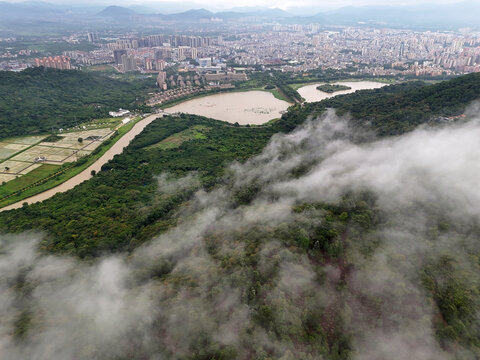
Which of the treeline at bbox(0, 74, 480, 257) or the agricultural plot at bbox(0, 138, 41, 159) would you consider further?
the agricultural plot at bbox(0, 138, 41, 159)

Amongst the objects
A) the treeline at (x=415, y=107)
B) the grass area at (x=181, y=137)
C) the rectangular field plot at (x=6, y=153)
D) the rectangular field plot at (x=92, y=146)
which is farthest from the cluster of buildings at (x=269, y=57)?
the treeline at (x=415, y=107)

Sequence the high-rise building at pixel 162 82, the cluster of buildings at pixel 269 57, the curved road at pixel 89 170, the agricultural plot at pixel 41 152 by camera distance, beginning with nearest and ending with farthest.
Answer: the curved road at pixel 89 170 < the agricultural plot at pixel 41 152 < the high-rise building at pixel 162 82 < the cluster of buildings at pixel 269 57

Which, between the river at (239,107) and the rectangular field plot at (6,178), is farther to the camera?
the river at (239,107)

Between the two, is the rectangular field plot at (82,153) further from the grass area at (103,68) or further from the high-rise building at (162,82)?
the grass area at (103,68)

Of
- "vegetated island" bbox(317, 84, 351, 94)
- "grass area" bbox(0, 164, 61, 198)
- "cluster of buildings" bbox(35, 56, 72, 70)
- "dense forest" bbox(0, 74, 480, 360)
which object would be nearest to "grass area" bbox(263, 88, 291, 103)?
"vegetated island" bbox(317, 84, 351, 94)

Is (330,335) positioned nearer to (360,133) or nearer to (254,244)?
(254,244)

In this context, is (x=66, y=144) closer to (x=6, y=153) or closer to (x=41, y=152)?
(x=41, y=152)

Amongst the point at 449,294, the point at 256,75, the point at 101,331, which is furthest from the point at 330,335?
the point at 256,75

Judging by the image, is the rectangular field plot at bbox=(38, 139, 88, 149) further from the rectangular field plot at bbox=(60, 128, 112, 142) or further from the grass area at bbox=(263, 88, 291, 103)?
the grass area at bbox=(263, 88, 291, 103)
